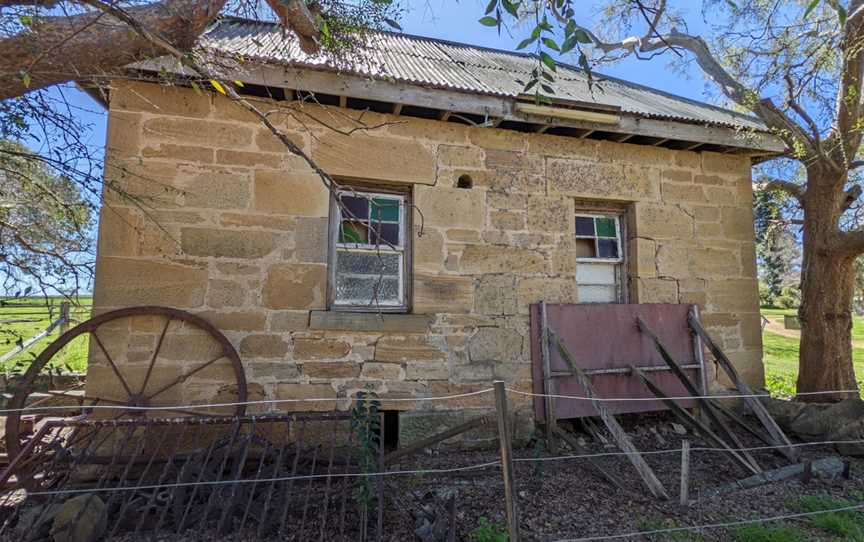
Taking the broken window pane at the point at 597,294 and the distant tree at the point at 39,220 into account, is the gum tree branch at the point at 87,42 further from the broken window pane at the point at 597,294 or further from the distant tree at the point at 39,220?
the broken window pane at the point at 597,294

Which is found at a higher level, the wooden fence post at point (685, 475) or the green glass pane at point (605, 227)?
the green glass pane at point (605, 227)

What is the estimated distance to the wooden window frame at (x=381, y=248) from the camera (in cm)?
445

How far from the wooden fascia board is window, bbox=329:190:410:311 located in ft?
3.13

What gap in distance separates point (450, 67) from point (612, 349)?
3.84 meters

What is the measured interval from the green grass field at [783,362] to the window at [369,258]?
5941 mm

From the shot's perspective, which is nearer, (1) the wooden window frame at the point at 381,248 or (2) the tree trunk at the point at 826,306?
(1) the wooden window frame at the point at 381,248

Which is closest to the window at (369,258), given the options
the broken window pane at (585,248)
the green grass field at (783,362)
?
the broken window pane at (585,248)

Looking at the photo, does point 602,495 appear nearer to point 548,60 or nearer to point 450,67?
point 548,60

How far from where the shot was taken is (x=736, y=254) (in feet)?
18.4

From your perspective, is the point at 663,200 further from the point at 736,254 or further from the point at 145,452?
the point at 145,452

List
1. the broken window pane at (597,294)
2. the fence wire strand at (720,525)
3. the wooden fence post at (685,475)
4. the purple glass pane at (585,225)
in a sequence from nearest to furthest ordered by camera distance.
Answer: the fence wire strand at (720,525) → the wooden fence post at (685,475) → the broken window pane at (597,294) → the purple glass pane at (585,225)

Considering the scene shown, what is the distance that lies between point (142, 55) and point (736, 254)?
636 cm

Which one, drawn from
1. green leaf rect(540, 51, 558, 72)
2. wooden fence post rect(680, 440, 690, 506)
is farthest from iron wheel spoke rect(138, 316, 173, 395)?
wooden fence post rect(680, 440, 690, 506)

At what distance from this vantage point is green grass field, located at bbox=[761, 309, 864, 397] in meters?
8.14
